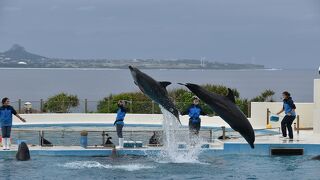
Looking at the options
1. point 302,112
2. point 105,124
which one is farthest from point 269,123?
point 105,124

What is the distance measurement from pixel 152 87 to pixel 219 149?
5.88 meters

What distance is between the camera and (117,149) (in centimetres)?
1839

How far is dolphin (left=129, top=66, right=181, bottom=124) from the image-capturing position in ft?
43.3

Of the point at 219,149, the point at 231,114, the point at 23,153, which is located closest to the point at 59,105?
the point at 219,149

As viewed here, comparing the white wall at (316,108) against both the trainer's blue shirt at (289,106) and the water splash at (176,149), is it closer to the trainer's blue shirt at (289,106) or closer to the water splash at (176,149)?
the trainer's blue shirt at (289,106)

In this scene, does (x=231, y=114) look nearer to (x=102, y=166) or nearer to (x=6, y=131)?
(x=102, y=166)

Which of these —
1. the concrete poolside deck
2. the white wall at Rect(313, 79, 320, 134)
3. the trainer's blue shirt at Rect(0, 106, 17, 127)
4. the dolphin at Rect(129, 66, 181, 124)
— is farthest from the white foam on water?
the white wall at Rect(313, 79, 320, 134)

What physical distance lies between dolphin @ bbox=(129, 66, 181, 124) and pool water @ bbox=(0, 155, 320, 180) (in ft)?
6.24

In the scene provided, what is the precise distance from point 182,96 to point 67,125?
7.22 metres

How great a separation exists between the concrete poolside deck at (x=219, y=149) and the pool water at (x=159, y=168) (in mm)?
391

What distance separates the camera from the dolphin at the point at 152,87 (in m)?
13.2

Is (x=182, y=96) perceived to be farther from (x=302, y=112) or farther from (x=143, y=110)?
(x=302, y=112)

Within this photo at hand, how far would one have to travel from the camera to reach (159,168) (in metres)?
16.2

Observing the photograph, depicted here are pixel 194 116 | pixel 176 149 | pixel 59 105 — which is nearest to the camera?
pixel 176 149
